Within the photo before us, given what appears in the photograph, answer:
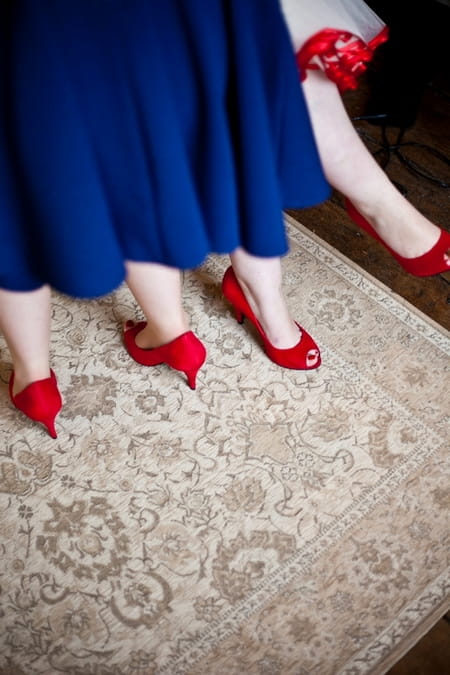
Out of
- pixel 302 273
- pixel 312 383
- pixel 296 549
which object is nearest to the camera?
pixel 296 549

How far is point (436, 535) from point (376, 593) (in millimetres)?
159

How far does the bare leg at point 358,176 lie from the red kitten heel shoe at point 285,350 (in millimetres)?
266

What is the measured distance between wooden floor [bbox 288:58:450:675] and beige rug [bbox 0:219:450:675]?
0.08 meters

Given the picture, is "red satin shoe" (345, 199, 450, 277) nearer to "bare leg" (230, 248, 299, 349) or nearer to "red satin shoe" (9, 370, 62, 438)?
"bare leg" (230, 248, 299, 349)

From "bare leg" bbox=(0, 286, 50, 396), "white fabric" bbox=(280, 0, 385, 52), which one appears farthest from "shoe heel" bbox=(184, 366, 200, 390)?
"white fabric" bbox=(280, 0, 385, 52)

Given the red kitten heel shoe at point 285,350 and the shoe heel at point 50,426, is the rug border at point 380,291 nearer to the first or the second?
the red kitten heel shoe at point 285,350

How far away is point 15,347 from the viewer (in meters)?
1.07

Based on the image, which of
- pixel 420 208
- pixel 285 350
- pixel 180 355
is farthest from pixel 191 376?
pixel 420 208

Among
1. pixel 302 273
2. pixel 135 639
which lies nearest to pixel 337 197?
pixel 302 273

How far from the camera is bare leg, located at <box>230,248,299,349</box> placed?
115 centimetres

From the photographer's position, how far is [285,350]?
129cm

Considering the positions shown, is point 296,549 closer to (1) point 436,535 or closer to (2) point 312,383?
(1) point 436,535

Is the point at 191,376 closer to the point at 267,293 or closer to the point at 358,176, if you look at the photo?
the point at 267,293

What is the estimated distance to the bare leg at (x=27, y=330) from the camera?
96cm
